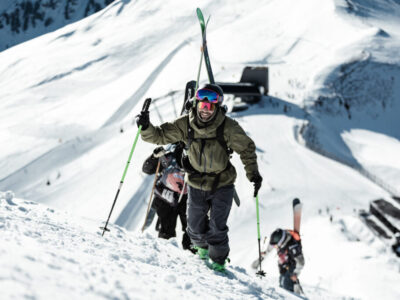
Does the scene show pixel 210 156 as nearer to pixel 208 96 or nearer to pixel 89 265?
pixel 208 96

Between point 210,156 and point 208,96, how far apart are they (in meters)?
0.69

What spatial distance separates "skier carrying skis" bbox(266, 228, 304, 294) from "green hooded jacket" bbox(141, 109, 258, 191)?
307cm

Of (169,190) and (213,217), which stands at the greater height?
(213,217)

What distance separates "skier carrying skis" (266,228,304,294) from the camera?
676cm

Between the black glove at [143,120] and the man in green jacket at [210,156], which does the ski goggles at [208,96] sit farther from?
the black glove at [143,120]

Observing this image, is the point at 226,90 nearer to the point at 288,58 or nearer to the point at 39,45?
the point at 288,58

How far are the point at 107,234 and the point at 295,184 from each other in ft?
38.5

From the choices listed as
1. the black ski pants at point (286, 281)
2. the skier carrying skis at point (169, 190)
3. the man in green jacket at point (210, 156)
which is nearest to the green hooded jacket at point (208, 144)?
the man in green jacket at point (210, 156)

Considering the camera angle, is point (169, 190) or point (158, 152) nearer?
point (158, 152)

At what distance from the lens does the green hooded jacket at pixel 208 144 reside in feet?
14.0

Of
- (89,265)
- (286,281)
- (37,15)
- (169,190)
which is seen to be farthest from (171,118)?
(37,15)

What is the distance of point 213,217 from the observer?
4.41 m

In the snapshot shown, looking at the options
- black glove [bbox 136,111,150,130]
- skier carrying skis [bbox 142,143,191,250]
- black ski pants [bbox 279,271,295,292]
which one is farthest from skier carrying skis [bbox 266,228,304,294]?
black glove [bbox 136,111,150,130]

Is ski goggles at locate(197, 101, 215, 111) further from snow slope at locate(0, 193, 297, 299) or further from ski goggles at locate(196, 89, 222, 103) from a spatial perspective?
snow slope at locate(0, 193, 297, 299)
